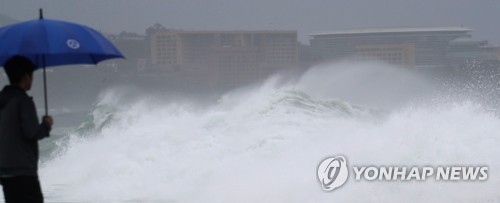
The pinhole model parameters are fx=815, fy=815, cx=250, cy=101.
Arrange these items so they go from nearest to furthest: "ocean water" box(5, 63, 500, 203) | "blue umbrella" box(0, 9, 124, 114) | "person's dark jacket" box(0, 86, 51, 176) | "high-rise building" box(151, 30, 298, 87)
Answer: "person's dark jacket" box(0, 86, 51, 176)
"blue umbrella" box(0, 9, 124, 114)
"ocean water" box(5, 63, 500, 203)
"high-rise building" box(151, 30, 298, 87)

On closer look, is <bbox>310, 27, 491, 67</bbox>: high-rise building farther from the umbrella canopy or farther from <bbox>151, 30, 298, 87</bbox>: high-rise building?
the umbrella canopy

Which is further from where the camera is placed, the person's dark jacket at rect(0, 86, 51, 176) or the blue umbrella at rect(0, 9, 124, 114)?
the blue umbrella at rect(0, 9, 124, 114)

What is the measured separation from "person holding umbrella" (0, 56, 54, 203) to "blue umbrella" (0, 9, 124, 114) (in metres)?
0.24

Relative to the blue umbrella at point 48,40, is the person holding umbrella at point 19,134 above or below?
below

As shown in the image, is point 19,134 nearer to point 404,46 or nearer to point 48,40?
point 48,40

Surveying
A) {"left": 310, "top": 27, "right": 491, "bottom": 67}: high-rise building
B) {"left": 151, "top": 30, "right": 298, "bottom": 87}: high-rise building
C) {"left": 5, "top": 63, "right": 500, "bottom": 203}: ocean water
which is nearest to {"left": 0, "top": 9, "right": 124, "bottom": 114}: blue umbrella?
{"left": 5, "top": 63, "right": 500, "bottom": 203}: ocean water

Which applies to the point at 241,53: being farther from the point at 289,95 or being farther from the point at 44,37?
the point at 44,37

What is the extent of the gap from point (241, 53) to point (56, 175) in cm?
5315

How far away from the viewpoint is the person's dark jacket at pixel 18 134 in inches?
158

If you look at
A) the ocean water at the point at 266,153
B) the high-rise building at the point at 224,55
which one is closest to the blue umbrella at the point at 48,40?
the ocean water at the point at 266,153

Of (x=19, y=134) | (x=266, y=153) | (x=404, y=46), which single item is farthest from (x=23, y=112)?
(x=404, y=46)

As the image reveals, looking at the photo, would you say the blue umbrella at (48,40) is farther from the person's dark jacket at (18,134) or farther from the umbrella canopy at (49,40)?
the person's dark jacket at (18,134)

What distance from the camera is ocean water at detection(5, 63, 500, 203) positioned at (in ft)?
32.4

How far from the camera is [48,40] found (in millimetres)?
4352
